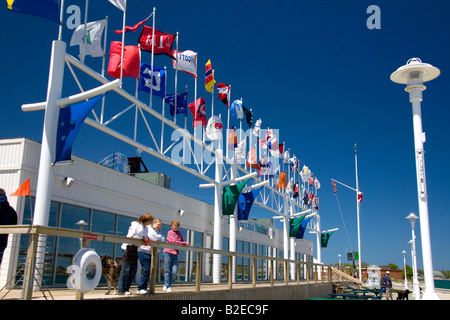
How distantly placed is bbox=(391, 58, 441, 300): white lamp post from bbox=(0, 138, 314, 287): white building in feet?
18.4

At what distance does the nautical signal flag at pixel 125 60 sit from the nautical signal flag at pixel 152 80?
1016 mm

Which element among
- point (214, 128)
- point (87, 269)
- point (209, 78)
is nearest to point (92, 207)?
point (214, 128)

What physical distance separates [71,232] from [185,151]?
12878mm

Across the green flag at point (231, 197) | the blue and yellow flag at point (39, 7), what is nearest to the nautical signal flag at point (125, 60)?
the blue and yellow flag at point (39, 7)

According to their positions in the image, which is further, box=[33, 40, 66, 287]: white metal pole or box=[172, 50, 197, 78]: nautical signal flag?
box=[172, 50, 197, 78]: nautical signal flag

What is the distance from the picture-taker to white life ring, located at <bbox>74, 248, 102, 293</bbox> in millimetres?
7145

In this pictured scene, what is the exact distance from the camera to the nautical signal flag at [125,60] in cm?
1588

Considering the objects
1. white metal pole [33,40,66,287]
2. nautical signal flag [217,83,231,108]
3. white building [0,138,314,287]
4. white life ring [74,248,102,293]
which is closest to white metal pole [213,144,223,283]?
white building [0,138,314,287]

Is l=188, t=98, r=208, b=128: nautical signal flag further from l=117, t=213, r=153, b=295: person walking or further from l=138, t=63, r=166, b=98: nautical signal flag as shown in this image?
l=117, t=213, r=153, b=295: person walking

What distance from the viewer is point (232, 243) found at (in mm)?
24797

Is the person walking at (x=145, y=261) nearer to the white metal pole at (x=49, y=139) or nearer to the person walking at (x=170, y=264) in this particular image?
the person walking at (x=170, y=264)
